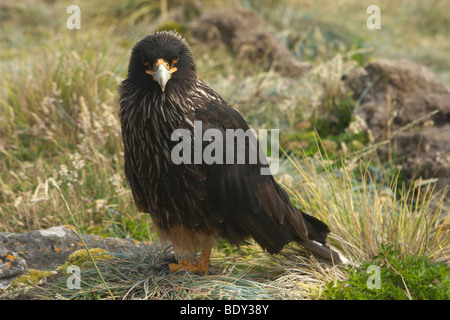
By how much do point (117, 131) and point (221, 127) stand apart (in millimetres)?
1745

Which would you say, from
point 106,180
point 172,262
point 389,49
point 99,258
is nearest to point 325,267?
point 172,262

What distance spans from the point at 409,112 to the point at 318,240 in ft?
8.24

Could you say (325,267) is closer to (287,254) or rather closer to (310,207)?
(287,254)

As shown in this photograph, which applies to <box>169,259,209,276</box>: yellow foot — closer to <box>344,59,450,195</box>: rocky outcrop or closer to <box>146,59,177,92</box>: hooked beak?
<box>146,59,177,92</box>: hooked beak

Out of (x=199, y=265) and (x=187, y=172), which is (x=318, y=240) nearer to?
(x=199, y=265)

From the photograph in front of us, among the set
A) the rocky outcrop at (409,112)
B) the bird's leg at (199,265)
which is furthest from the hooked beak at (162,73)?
the rocky outcrop at (409,112)

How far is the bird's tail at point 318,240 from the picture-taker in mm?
3211

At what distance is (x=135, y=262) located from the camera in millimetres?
3330

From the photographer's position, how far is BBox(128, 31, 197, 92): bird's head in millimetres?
2713

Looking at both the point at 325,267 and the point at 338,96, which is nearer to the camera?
the point at 325,267

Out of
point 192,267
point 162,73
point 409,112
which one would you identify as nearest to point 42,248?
point 192,267

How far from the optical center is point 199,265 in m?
3.22

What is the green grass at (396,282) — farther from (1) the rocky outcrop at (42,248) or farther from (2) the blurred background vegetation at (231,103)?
(1) the rocky outcrop at (42,248)

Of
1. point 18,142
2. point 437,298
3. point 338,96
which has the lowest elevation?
point 437,298
